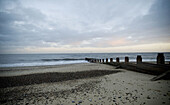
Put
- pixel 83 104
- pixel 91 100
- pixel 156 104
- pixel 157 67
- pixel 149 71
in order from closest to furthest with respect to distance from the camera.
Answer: pixel 156 104 < pixel 83 104 < pixel 91 100 < pixel 157 67 < pixel 149 71

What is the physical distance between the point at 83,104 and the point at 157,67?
6.59 metres

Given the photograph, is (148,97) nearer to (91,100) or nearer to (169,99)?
(169,99)

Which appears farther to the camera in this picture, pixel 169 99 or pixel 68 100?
pixel 68 100

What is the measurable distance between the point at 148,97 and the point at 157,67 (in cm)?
432

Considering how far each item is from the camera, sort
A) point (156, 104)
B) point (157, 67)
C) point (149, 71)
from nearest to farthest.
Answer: point (156, 104) < point (157, 67) < point (149, 71)

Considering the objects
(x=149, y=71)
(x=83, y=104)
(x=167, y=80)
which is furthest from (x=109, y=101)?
(x=149, y=71)

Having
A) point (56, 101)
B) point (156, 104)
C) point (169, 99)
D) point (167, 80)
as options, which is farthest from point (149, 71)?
point (56, 101)

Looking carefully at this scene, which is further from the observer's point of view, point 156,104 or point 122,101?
point 122,101

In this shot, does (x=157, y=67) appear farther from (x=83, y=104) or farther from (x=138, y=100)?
(x=83, y=104)

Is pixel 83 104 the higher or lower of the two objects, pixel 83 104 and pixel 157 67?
the lower

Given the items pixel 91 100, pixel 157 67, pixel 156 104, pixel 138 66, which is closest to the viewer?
pixel 156 104

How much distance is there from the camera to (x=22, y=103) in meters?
3.59

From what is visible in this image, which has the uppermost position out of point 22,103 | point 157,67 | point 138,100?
point 157,67

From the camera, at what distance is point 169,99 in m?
3.19
